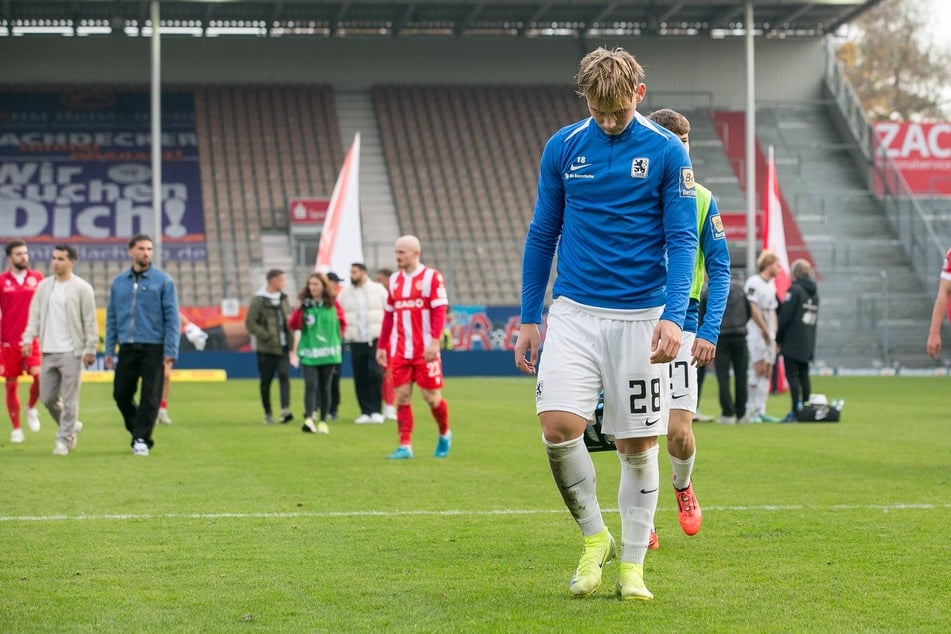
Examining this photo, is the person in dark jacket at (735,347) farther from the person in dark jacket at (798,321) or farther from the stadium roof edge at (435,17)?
the stadium roof edge at (435,17)

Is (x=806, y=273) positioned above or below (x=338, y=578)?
above

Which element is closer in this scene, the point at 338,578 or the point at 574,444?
the point at 574,444

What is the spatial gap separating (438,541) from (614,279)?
235cm

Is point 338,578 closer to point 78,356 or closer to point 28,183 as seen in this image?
point 78,356

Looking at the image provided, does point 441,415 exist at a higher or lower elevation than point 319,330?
lower

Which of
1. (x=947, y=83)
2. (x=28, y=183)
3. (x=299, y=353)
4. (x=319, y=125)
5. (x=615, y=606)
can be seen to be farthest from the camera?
(x=947, y=83)

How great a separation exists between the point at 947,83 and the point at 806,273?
4739 centimetres

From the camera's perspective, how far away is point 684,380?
24.2ft

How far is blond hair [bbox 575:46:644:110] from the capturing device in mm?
5773

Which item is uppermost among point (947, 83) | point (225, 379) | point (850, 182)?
point (947, 83)

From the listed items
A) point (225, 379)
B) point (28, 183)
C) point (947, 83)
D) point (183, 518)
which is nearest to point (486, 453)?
point (183, 518)

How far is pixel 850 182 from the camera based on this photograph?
46.1 metres

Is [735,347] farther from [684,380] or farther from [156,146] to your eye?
[156,146]

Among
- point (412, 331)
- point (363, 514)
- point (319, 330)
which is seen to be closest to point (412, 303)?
point (412, 331)
